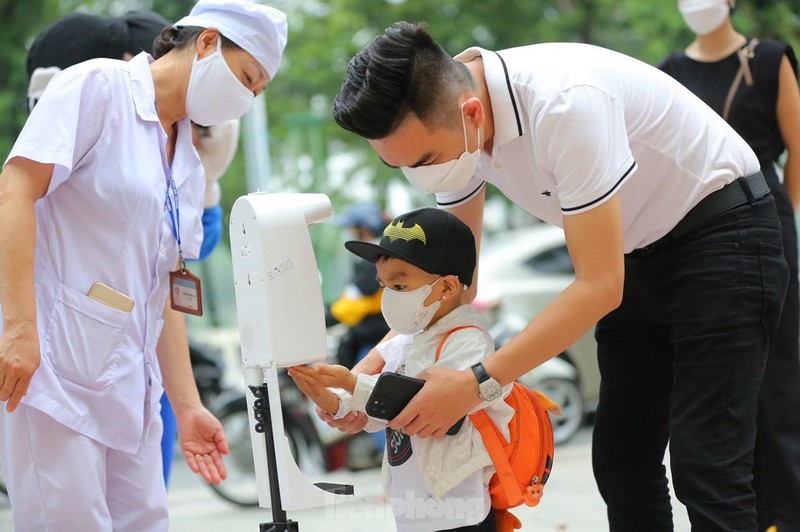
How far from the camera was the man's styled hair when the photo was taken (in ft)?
7.77

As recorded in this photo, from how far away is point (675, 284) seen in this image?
267 cm

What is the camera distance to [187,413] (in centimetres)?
305

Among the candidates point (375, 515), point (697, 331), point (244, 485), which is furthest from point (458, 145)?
point (244, 485)

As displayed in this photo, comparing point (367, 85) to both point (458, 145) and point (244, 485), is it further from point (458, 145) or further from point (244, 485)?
point (244, 485)

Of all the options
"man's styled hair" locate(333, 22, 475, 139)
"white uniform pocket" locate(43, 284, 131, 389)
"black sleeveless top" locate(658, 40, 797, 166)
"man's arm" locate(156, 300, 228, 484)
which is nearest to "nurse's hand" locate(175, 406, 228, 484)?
"man's arm" locate(156, 300, 228, 484)

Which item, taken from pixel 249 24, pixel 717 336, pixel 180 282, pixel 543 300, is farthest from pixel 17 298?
pixel 543 300

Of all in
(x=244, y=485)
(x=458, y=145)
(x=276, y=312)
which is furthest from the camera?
(x=244, y=485)

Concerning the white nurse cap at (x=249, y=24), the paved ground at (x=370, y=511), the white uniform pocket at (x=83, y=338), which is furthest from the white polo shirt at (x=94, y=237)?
the paved ground at (x=370, y=511)

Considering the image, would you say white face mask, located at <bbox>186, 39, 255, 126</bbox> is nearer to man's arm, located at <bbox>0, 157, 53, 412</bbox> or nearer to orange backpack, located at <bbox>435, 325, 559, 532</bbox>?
man's arm, located at <bbox>0, 157, 53, 412</bbox>

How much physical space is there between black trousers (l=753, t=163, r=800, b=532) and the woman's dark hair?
1.92m

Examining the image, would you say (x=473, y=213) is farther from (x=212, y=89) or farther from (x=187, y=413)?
(x=187, y=413)

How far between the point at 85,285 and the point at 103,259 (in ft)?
0.25

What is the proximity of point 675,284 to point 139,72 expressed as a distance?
1.43 m

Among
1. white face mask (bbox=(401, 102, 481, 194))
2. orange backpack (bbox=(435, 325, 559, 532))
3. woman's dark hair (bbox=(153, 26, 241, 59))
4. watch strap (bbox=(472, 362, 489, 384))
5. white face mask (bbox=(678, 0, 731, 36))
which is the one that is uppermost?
woman's dark hair (bbox=(153, 26, 241, 59))
